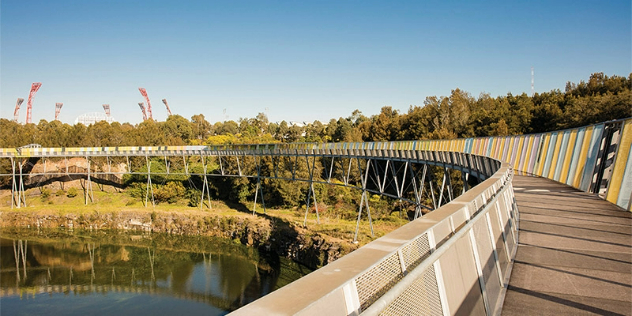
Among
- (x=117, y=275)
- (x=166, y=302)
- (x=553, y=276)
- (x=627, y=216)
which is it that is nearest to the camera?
(x=553, y=276)

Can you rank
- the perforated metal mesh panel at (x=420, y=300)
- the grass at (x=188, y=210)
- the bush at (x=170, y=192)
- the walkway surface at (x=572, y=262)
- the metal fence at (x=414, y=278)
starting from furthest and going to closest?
the bush at (x=170, y=192)
the grass at (x=188, y=210)
the walkway surface at (x=572, y=262)
the perforated metal mesh panel at (x=420, y=300)
the metal fence at (x=414, y=278)

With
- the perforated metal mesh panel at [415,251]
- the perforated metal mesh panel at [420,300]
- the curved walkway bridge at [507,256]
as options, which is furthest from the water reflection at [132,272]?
the perforated metal mesh panel at [420,300]

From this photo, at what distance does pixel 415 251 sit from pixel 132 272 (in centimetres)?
3278

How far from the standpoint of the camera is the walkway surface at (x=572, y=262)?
3.64 m

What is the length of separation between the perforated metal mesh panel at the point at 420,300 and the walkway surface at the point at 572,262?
4.82 feet

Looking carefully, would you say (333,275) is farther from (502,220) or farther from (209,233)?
(209,233)

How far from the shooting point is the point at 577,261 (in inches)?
193

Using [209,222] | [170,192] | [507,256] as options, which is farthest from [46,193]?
[507,256]

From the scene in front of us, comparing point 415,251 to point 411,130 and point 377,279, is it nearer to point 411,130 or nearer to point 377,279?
point 377,279

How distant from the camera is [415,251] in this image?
2.55m

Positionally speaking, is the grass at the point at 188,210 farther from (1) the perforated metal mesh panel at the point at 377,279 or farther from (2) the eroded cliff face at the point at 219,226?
(1) the perforated metal mesh panel at the point at 377,279

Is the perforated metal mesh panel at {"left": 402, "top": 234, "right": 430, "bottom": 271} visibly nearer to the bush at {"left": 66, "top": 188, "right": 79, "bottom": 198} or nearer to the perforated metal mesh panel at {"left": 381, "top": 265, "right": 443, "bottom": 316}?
the perforated metal mesh panel at {"left": 381, "top": 265, "right": 443, "bottom": 316}

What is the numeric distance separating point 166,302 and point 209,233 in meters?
16.4

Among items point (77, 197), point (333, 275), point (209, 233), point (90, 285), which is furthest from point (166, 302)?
point (77, 197)
